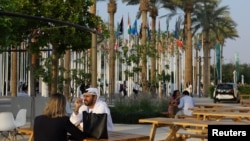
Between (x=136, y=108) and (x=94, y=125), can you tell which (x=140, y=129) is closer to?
(x=136, y=108)

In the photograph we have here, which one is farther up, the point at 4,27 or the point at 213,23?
the point at 213,23

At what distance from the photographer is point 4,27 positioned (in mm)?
14570

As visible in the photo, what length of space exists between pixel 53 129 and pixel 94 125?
61 cm

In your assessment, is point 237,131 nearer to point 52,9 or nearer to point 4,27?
point 4,27

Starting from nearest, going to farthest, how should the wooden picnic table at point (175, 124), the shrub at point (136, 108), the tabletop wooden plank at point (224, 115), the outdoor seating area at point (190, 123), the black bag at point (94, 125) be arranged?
the black bag at point (94, 125) < the wooden picnic table at point (175, 124) < the outdoor seating area at point (190, 123) < the tabletop wooden plank at point (224, 115) < the shrub at point (136, 108)

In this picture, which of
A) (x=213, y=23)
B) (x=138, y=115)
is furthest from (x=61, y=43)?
(x=213, y=23)

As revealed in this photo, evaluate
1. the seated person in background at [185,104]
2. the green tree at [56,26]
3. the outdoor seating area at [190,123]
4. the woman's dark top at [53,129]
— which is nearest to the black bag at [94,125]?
the woman's dark top at [53,129]

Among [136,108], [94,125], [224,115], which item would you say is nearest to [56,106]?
[94,125]

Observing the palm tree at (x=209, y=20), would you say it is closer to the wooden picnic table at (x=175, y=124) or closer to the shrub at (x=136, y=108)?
the shrub at (x=136, y=108)

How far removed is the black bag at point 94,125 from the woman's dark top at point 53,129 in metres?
0.26

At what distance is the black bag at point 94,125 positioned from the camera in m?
6.68

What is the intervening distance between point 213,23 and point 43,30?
39239mm

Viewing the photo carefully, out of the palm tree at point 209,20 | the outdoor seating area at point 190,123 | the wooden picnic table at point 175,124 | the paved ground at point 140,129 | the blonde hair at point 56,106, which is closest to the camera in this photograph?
the blonde hair at point 56,106

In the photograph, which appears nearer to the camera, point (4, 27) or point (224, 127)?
point (224, 127)
